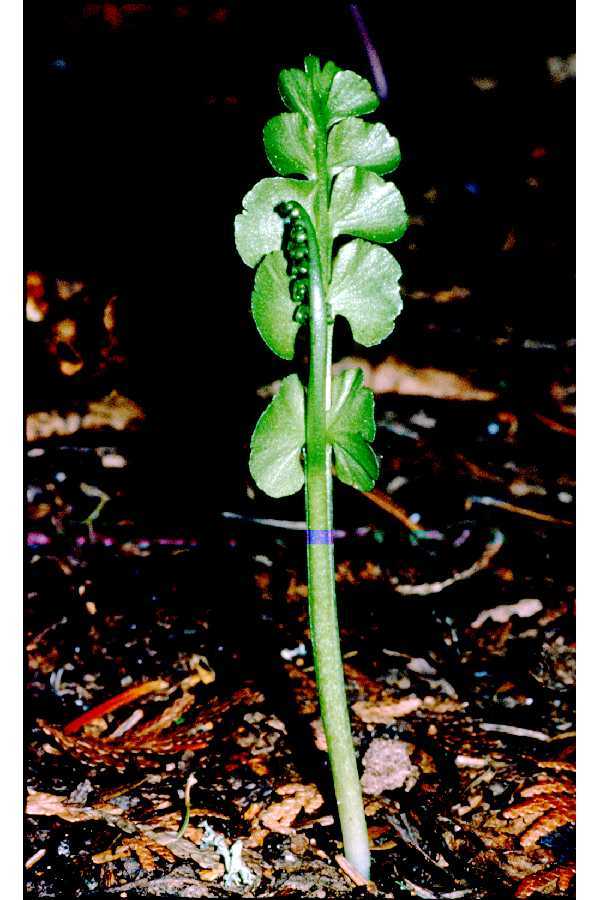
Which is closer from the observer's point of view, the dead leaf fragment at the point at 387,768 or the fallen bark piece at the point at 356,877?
the fallen bark piece at the point at 356,877

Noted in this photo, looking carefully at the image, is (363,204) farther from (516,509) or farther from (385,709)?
(516,509)

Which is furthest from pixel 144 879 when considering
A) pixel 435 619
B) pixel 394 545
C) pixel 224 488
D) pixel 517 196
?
pixel 517 196

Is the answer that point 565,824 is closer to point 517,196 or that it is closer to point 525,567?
point 525,567

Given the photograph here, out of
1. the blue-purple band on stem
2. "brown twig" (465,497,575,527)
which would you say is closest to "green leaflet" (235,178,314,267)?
the blue-purple band on stem

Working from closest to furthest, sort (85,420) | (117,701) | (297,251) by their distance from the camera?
(297,251)
(117,701)
(85,420)

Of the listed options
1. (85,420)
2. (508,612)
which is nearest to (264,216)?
(508,612)

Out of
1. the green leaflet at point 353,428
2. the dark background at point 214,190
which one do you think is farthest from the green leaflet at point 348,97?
the dark background at point 214,190

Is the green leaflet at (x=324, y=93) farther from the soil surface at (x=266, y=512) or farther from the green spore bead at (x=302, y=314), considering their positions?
the soil surface at (x=266, y=512)
